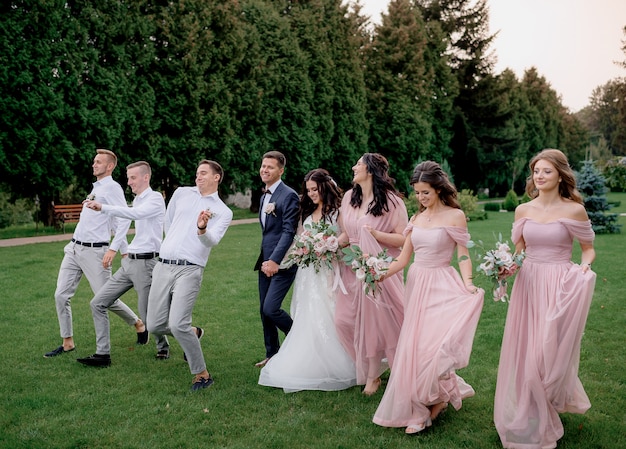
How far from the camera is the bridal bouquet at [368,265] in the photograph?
5.09 m

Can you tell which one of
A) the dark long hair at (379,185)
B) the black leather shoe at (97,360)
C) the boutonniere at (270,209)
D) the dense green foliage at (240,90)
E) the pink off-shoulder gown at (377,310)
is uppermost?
the dense green foliage at (240,90)

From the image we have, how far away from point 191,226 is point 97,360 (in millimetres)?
1988

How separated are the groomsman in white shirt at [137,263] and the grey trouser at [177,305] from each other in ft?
2.43

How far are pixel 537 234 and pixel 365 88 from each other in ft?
111

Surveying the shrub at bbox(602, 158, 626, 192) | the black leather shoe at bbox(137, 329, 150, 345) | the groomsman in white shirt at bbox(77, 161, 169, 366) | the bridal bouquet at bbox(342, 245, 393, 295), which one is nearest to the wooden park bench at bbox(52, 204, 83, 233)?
the black leather shoe at bbox(137, 329, 150, 345)

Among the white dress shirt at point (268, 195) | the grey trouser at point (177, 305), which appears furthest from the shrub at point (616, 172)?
the grey trouser at point (177, 305)

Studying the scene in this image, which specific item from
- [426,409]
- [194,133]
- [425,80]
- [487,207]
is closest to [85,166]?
[194,133]

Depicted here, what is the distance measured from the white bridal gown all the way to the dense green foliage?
16.3 meters

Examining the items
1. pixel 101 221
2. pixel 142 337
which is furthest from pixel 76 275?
pixel 142 337

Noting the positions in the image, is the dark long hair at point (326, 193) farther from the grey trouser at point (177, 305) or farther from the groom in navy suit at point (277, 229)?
the grey trouser at point (177, 305)

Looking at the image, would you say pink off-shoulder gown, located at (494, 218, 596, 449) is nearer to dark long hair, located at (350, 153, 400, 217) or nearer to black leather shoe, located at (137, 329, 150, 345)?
dark long hair, located at (350, 153, 400, 217)

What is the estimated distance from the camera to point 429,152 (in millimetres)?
42500

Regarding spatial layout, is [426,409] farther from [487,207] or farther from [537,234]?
[487,207]

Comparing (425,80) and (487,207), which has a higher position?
(425,80)
